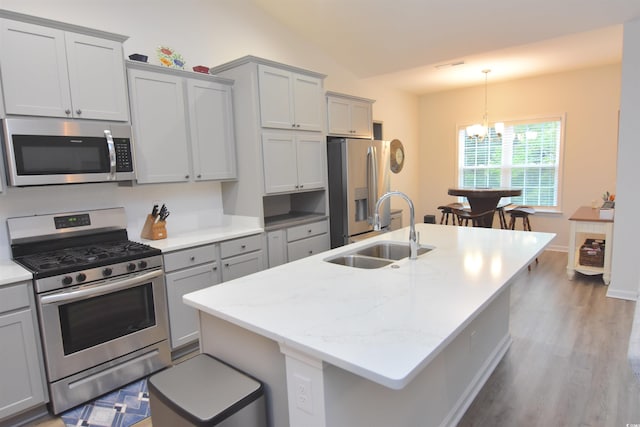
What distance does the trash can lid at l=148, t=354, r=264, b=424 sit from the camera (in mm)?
1289

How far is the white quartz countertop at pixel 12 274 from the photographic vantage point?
2.01 m

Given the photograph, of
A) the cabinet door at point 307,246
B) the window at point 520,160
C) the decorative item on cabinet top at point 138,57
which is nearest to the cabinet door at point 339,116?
the cabinet door at point 307,246

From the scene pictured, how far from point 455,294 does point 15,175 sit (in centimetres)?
252

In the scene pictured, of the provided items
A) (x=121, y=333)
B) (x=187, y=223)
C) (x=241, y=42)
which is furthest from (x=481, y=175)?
(x=121, y=333)

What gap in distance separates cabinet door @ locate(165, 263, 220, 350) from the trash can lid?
4.07 feet

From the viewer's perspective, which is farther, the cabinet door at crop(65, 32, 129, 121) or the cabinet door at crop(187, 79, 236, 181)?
the cabinet door at crop(187, 79, 236, 181)

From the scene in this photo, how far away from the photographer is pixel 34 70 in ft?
7.48

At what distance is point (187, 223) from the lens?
11.3ft

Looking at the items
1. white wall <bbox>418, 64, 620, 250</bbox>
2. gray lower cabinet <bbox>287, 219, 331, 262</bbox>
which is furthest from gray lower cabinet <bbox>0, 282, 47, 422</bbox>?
white wall <bbox>418, 64, 620, 250</bbox>

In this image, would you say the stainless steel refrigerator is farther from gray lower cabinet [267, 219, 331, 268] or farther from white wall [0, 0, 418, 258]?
white wall [0, 0, 418, 258]

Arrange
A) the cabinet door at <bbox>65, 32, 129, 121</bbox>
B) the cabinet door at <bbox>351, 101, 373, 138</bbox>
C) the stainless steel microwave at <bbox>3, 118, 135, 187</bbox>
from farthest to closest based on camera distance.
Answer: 1. the cabinet door at <bbox>351, 101, 373, 138</bbox>
2. the cabinet door at <bbox>65, 32, 129, 121</bbox>
3. the stainless steel microwave at <bbox>3, 118, 135, 187</bbox>

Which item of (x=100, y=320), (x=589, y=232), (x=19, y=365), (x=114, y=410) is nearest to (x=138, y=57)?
(x=100, y=320)

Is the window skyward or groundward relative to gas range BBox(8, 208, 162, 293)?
skyward

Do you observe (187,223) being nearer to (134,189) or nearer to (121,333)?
(134,189)
